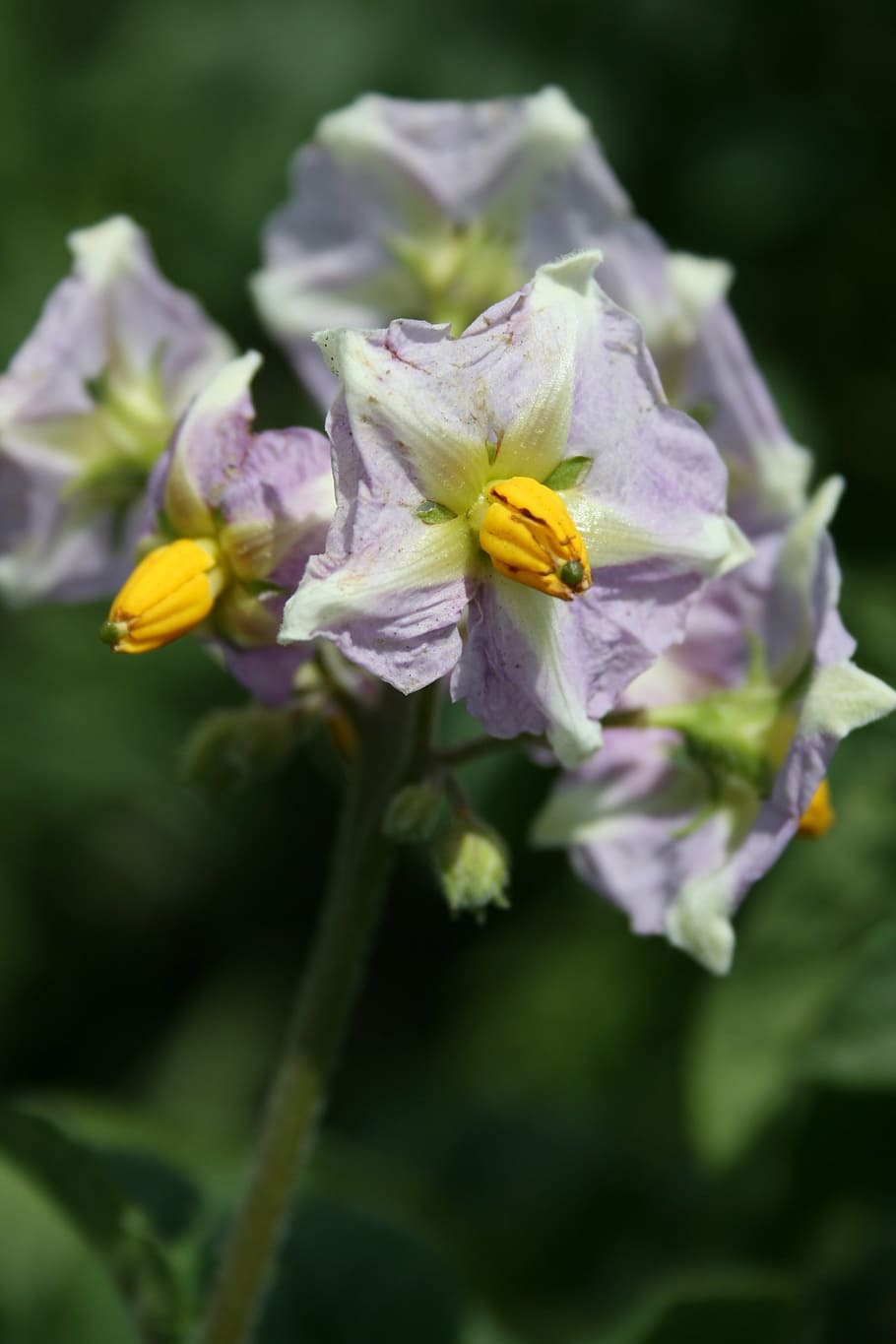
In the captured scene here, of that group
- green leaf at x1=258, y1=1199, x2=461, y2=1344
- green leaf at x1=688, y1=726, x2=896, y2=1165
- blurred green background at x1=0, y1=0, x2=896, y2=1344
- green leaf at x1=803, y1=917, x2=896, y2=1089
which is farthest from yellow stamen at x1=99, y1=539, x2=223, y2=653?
green leaf at x1=258, y1=1199, x2=461, y2=1344

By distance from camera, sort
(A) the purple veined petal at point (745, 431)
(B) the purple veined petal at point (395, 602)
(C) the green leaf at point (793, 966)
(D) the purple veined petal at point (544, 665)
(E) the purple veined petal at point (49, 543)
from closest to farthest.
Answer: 1. (B) the purple veined petal at point (395, 602)
2. (D) the purple veined petal at point (544, 665)
3. (A) the purple veined petal at point (745, 431)
4. (E) the purple veined petal at point (49, 543)
5. (C) the green leaf at point (793, 966)

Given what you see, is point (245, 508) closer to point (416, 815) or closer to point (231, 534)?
point (231, 534)

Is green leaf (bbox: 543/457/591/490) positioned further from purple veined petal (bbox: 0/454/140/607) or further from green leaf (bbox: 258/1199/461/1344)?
green leaf (bbox: 258/1199/461/1344)

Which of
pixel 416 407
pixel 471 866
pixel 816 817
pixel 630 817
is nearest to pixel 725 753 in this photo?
pixel 816 817

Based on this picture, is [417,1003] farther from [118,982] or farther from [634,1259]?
[634,1259]

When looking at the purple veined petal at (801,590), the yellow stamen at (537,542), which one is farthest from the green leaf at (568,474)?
the purple veined petal at (801,590)

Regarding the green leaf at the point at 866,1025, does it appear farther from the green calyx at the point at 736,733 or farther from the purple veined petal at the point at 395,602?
the purple veined petal at the point at 395,602
